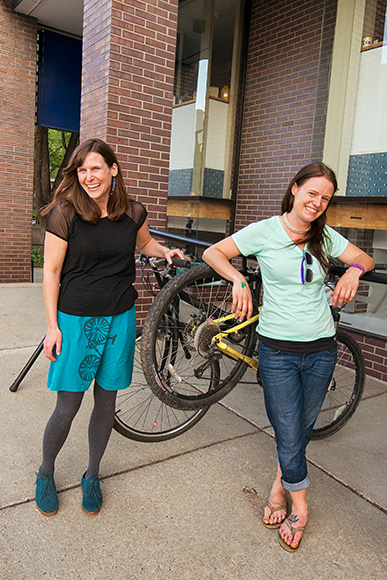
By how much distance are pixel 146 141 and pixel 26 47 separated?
5560mm

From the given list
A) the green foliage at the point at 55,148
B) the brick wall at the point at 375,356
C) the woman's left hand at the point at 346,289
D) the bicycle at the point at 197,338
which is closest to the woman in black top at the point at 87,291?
the bicycle at the point at 197,338

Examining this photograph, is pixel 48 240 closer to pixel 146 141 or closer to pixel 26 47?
pixel 146 141

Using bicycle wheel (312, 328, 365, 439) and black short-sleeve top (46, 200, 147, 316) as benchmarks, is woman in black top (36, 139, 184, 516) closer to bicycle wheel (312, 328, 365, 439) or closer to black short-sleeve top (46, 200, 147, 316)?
black short-sleeve top (46, 200, 147, 316)

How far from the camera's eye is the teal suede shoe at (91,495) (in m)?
2.35

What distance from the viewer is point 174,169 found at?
23.8 feet

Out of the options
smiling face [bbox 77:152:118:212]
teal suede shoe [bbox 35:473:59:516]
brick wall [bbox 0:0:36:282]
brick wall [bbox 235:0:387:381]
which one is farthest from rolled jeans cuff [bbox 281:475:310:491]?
brick wall [bbox 0:0:36:282]

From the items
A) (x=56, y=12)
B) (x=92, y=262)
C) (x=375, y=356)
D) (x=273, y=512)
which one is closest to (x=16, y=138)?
(x=56, y=12)

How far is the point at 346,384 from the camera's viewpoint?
343 centimetres

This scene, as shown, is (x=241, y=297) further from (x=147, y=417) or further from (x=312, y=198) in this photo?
(x=147, y=417)

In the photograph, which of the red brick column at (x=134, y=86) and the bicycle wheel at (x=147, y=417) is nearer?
the bicycle wheel at (x=147, y=417)

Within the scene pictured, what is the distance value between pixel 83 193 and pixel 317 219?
1093mm

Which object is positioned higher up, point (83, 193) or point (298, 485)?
point (83, 193)

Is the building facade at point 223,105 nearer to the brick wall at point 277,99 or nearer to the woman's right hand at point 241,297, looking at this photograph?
the brick wall at point 277,99

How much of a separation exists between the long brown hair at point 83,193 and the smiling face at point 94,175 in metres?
0.02
